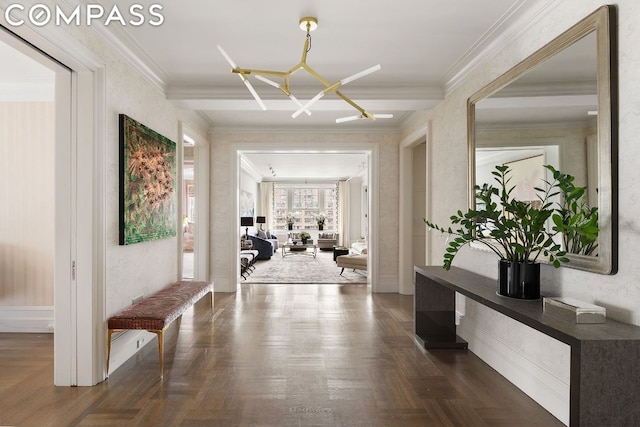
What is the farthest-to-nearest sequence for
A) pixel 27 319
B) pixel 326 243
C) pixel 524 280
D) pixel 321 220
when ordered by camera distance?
1. pixel 321 220
2. pixel 326 243
3. pixel 27 319
4. pixel 524 280

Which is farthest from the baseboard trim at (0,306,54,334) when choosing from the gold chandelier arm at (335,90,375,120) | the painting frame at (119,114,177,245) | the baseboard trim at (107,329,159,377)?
the gold chandelier arm at (335,90,375,120)

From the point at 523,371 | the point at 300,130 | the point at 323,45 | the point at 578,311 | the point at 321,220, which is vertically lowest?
the point at 523,371

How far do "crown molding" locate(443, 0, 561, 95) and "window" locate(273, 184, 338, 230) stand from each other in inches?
411

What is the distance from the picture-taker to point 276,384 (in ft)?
8.68

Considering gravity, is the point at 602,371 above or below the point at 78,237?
below

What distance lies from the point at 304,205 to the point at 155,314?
37.2 ft

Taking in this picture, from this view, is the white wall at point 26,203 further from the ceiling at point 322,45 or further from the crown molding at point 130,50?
the ceiling at point 322,45

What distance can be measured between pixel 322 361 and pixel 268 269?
5.36m

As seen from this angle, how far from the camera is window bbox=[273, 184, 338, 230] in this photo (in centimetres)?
1404

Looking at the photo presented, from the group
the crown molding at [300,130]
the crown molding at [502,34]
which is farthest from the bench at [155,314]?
the crown molding at [502,34]


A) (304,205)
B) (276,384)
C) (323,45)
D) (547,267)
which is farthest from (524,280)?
(304,205)

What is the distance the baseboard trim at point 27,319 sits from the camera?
3.80 meters

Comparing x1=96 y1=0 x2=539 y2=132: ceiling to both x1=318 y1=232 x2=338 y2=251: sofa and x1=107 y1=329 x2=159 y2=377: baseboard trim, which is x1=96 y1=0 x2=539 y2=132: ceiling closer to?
x1=107 y1=329 x2=159 y2=377: baseboard trim

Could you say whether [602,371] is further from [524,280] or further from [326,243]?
[326,243]
